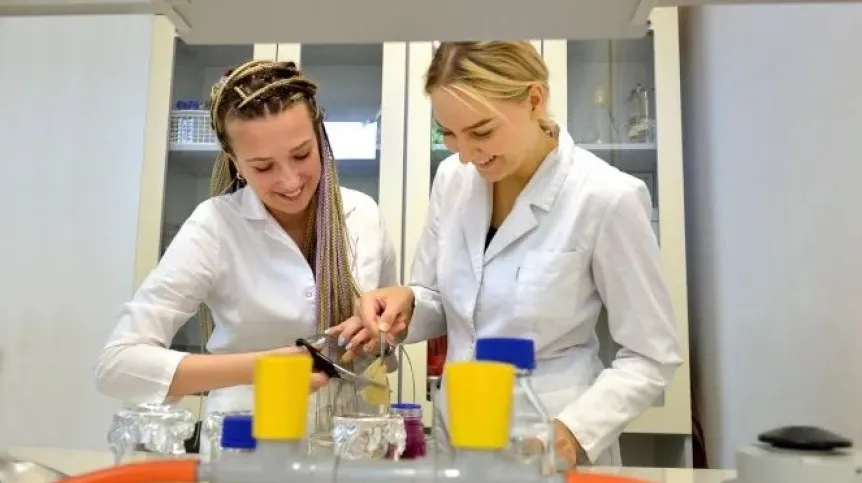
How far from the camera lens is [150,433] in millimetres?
844

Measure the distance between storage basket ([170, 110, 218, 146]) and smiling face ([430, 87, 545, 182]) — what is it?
1052 mm

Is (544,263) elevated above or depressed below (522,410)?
above

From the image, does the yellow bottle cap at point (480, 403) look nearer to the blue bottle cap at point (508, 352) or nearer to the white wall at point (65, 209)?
the blue bottle cap at point (508, 352)

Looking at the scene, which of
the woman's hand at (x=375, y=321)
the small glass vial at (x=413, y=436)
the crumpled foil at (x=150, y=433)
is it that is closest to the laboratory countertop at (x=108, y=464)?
the crumpled foil at (x=150, y=433)

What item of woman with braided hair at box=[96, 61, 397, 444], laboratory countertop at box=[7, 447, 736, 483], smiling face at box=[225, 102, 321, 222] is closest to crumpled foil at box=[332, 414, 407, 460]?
laboratory countertop at box=[7, 447, 736, 483]

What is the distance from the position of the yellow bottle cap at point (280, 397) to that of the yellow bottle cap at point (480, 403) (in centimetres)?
8

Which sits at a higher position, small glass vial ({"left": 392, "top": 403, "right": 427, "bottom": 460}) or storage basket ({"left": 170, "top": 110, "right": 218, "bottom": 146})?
storage basket ({"left": 170, "top": 110, "right": 218, "bottom": 146})

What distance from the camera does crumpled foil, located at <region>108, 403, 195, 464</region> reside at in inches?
32.7

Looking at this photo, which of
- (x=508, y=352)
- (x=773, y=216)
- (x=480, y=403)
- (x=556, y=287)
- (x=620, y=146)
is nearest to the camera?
(x=480, y=403)

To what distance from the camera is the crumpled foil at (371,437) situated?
688 mm

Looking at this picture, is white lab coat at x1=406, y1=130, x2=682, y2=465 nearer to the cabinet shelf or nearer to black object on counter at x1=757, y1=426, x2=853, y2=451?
black object on counter at x1=757, y1=426, x2=853, y2=451

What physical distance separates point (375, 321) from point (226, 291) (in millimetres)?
287

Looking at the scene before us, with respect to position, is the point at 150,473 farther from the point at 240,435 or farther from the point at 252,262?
the point at 252,262

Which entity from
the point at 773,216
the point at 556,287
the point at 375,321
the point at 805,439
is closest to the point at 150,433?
the point at 375,321
